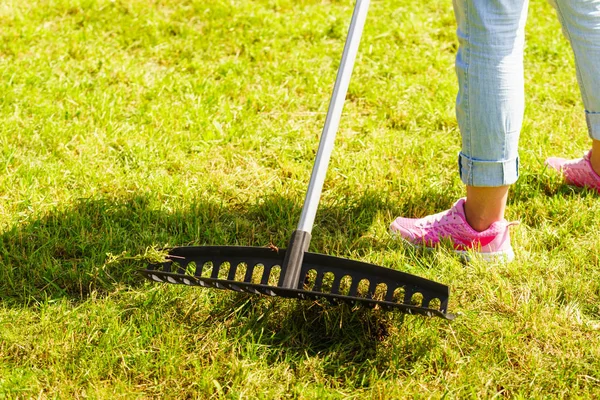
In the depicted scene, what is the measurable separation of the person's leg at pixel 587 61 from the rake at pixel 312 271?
0.74 m

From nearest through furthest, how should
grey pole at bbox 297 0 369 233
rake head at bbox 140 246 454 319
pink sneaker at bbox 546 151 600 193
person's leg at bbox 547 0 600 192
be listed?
rake head at bbox 140 246 454 319
grey pole at bbox 297 0 369 233
person's leg at bbox 547 0 600 192
pink sneaker at bbox 546 151 600 193

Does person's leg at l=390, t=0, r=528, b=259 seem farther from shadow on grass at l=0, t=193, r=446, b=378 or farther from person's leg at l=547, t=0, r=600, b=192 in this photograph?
shadow on grass at l=0, t=193, r=446, b=378

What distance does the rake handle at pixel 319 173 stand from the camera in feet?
7.23

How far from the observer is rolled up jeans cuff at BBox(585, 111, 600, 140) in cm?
277

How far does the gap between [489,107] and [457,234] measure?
55cm

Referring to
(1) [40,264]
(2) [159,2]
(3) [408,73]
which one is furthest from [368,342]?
(2) [159,2]

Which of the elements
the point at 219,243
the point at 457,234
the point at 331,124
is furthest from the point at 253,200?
the point at 457,234

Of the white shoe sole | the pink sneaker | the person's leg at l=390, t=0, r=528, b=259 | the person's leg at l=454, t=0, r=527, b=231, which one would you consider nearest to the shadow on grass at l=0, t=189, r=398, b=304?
the white shoe sole

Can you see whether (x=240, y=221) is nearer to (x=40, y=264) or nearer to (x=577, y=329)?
Result: (x=40, y=264)

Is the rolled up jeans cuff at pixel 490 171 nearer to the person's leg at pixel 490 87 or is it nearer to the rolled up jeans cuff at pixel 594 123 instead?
the person's leg at pixel 490 87

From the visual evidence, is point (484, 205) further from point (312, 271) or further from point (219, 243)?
point (219, 243)

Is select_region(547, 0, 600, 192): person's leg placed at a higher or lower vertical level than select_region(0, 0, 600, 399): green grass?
higher

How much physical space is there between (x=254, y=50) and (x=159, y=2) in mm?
950

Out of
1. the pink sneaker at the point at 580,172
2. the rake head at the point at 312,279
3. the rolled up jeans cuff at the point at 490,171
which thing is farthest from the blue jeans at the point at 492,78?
the pink sneaker at the point at 580,172
